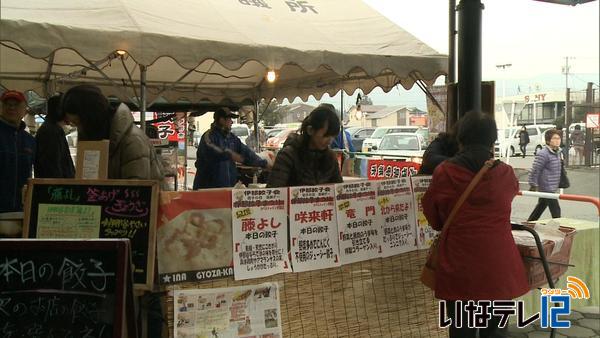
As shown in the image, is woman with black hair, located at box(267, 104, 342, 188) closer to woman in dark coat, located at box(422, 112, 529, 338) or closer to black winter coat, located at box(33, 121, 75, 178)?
woman in dark coat, located at box(422, 112, 529, 338)

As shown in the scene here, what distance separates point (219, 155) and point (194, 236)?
3425 millimetres

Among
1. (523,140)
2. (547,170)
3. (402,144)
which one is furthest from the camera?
(523,140)

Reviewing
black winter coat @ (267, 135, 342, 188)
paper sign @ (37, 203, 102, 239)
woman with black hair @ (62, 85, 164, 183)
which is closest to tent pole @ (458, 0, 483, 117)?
black winter coat @ (267, 135, 342, 188)

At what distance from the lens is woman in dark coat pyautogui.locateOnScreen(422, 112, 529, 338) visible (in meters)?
2.76

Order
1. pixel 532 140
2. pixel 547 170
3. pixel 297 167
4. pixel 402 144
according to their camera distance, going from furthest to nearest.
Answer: pixel 532 140 → pixel 402 144 → pixel 547 170 → pixel 297 167

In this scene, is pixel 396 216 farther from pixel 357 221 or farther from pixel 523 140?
pixel 523 140

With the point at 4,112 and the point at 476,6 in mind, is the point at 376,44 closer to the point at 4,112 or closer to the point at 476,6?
the point at 476,6

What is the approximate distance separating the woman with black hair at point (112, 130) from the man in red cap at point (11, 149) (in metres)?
A: 1.94

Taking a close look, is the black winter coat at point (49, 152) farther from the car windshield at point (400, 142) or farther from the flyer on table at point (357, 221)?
the car windshield at point (400, 142)

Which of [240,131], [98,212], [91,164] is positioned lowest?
[98,212]

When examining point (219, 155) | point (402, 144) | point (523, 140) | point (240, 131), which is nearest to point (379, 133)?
point (523, 140)

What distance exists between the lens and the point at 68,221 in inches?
104

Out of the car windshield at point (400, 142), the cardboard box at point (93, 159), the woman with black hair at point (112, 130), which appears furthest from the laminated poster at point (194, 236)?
the car windshield at point (400, 142)

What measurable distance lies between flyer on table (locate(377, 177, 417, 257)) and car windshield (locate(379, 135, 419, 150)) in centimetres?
1315
